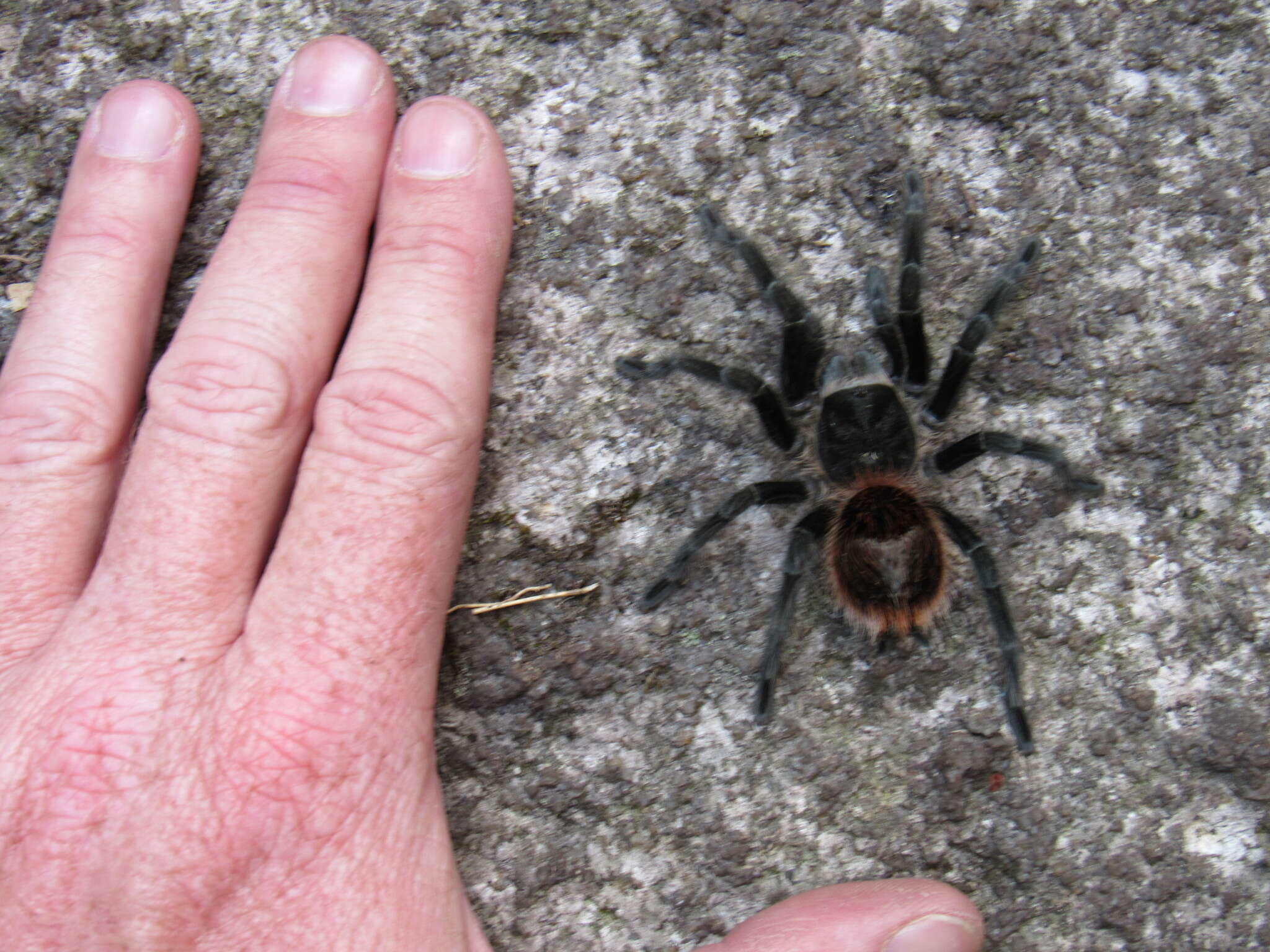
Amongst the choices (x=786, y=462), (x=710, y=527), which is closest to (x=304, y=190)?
(x=710, y=527)

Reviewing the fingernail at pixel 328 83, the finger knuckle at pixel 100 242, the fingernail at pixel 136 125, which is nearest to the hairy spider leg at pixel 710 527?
the fingernail at pixel 328 83

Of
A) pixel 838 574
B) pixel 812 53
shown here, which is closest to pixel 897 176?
pixel 812 53

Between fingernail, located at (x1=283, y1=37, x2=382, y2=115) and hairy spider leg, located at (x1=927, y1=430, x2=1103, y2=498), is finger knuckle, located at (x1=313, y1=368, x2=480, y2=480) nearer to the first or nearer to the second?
fingernail, located at (x1=283, y1=37, x2=382, y2=115)

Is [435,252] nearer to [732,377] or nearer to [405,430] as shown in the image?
[405,430]

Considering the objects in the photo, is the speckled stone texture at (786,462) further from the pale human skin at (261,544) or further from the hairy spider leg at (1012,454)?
the pale human skin at (261,544)

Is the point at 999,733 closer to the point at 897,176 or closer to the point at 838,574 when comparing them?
the point at 838,574
